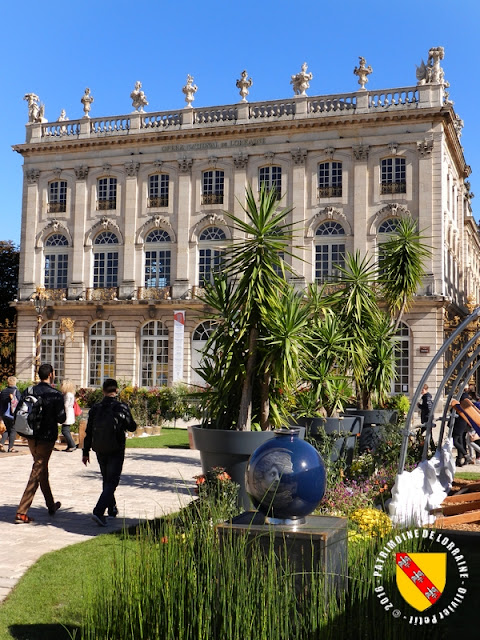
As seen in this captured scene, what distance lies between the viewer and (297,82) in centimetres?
3578

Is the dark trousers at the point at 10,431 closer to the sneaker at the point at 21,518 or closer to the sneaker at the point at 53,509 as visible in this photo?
the sneaker at the point at 53,509

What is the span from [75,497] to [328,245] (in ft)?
86.0

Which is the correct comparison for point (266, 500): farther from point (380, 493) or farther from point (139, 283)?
point (139, 283)

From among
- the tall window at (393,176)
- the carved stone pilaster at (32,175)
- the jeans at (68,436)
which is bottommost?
the jeans at (68,436)

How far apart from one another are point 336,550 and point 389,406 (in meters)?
20.6

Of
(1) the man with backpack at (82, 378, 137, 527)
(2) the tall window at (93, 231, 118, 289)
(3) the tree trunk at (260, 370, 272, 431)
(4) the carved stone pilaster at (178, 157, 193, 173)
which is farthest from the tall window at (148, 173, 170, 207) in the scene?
(1) the man with backpack at (82, 378, 137, 527)

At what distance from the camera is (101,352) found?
126ft

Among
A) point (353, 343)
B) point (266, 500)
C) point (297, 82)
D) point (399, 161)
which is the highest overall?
point (297, 82)

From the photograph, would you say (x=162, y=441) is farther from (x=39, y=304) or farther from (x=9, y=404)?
(x=39, y=304)

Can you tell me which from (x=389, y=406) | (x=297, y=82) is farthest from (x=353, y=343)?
(x=297, y=82)

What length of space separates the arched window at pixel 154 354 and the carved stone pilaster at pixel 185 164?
784cm

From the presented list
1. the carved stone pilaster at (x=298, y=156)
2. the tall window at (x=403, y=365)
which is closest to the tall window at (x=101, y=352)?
the carved stone pilaster at (x=298, y=156)

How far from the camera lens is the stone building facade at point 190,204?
33.8 meters

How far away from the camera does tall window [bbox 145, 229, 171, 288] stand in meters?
37.8
